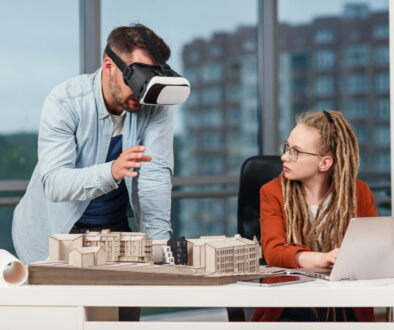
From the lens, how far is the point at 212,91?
389cm

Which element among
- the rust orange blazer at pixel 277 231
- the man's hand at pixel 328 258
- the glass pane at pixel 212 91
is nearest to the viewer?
the man's hand at pixel 328 258

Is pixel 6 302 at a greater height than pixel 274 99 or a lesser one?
lesser

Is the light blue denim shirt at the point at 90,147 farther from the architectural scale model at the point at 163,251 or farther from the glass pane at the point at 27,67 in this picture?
the glass pane at the point at 27,67

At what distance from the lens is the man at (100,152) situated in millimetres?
2117

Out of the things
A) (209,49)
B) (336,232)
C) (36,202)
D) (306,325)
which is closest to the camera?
(306,325)

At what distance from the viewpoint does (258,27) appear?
394cm

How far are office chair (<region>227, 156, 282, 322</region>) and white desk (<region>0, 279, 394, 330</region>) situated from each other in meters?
0.88

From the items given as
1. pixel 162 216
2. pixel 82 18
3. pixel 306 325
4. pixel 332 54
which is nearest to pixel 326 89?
pixel 332 54

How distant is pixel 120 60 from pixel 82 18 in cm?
158

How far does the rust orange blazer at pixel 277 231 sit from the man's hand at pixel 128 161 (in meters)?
0.48

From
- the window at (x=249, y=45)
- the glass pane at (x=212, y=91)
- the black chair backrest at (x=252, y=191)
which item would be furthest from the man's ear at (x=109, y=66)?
the window at (x=249, y=45)

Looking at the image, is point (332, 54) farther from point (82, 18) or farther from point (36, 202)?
point (36, 202)

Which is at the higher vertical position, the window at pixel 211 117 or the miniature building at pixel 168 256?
the window at pixel 211 117

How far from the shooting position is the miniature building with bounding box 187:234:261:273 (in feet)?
4.67
